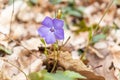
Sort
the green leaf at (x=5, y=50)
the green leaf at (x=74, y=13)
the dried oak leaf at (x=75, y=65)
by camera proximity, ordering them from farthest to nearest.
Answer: the green leaf at (x=74, y=13) < the green leaf at (x=5, y=50) < the dried oak leaf at (x=75, y=65)

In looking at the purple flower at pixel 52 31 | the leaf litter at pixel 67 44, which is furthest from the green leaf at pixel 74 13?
the purple flower at pixel 52 31

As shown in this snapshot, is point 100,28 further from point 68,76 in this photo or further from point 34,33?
point 68,76

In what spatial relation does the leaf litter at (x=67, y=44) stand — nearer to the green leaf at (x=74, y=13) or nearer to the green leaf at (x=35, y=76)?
the green leaf at (x=74, y=13)

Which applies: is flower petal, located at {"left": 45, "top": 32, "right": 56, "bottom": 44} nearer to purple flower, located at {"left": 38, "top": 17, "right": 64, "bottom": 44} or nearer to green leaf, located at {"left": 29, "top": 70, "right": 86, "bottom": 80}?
purple flower, located at {"left": 38, "top": 17, "right": 64, "bottom": 44}

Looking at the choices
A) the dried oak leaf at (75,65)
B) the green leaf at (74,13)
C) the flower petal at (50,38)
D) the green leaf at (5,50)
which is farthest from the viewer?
the green leaf at (74,13)

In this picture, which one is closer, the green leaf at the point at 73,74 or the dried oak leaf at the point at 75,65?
the green leaf at the point at 73,74

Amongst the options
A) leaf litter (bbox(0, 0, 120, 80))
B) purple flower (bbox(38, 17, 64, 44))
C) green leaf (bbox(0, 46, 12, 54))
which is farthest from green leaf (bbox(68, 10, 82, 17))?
purple flower (bbox(38, 17, 64, 44))

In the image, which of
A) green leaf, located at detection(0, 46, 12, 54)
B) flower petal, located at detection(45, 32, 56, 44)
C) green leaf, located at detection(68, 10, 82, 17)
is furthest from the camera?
green leaf, located at detection(68, 10, 82, 17)

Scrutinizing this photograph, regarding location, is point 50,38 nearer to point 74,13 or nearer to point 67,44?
point 67,44
